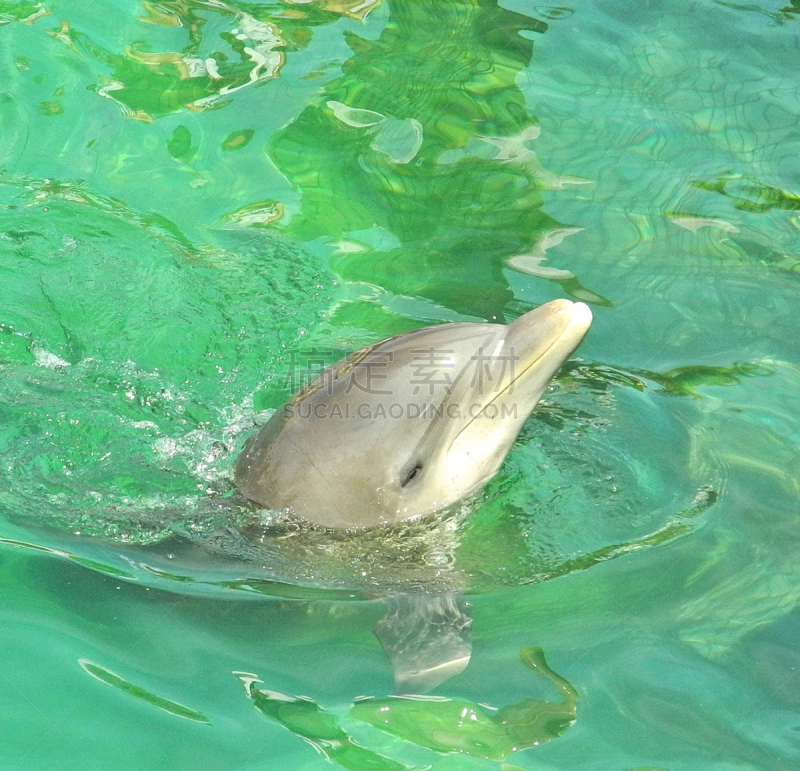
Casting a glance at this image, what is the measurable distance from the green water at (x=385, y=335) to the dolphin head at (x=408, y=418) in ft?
0.72

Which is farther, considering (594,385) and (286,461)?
(594,385)

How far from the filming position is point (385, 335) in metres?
6.50

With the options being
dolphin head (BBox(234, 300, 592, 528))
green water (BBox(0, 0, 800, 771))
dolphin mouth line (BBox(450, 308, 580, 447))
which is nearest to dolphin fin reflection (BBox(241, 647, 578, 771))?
green water (BBox(0, 0, 800, 771))

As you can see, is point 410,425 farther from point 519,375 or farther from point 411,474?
point 519,375

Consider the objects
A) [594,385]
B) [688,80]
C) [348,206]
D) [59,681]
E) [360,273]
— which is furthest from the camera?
[688,80]

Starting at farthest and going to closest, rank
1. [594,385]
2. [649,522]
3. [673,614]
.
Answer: [594,385] → [649,522] → [673,614]

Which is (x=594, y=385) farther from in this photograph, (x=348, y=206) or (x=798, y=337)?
(x=348, y=206)

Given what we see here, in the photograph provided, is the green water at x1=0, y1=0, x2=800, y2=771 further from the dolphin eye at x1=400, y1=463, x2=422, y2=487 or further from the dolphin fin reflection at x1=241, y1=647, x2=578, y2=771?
the dolphin eye at x1=400, y1=463, x2=422, y2=487

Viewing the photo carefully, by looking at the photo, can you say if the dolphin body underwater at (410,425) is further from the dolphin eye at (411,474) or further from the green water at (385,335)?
the green water at (385,335)

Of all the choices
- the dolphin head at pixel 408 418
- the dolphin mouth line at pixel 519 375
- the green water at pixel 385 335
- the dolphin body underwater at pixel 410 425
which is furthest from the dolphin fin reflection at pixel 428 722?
the dolphin mouth line at pixel 519 375

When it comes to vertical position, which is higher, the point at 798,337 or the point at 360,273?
the point at 798,337

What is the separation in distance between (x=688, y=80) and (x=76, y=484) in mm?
6285

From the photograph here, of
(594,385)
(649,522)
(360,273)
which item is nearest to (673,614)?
(649,522)

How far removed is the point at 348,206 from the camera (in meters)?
7.73
